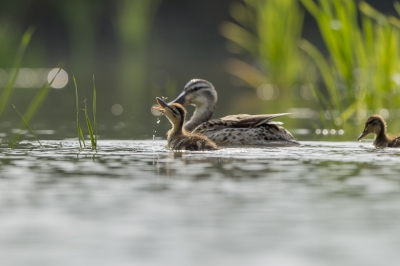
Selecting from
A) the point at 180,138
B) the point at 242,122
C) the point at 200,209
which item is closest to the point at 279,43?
the point at 242,122

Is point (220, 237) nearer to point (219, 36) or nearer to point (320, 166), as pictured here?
point (320, 166)

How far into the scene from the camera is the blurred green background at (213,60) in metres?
11.9

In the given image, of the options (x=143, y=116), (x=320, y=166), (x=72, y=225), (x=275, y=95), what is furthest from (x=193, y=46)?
(x=72, y=225)

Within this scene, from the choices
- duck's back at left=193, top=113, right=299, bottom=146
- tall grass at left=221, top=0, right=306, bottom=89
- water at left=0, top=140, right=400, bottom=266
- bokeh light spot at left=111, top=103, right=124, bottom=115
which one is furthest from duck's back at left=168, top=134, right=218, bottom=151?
tall grass at left=221, top=0, right=306, bottom=89

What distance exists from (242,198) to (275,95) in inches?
505

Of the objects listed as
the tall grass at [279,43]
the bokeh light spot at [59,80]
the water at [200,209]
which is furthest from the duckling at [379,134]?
the bokeh light spot at [59,80]

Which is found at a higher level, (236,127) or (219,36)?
(219,36)

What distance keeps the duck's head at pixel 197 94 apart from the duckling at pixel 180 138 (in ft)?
5.24

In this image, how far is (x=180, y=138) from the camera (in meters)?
9.09

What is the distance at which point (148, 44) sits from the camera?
3178cm

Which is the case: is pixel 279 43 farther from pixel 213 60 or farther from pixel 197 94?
pixel 213 60

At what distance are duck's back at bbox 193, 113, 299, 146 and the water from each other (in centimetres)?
164

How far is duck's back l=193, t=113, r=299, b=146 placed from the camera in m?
9.83

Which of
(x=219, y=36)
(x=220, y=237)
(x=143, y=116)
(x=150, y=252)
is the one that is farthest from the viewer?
(x=219, y=36)
